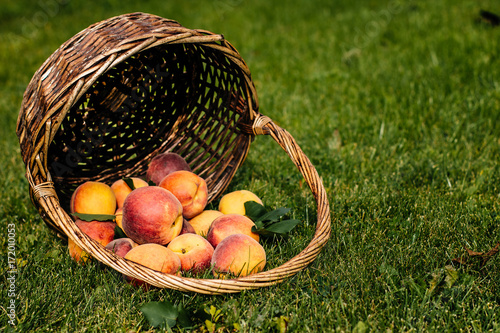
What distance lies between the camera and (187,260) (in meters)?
1.66

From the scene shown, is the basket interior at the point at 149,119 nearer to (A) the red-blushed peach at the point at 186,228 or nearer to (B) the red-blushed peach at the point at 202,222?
(B) the red-blushed peach at the point at 202,222

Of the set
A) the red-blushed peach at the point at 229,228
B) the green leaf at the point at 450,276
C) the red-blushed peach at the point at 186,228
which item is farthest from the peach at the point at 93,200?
the green leaf at the point at 450,276

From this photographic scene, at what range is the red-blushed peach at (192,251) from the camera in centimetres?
166

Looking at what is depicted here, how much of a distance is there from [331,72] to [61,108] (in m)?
2.80

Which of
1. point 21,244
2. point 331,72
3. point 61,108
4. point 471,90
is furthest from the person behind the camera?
point 331,72

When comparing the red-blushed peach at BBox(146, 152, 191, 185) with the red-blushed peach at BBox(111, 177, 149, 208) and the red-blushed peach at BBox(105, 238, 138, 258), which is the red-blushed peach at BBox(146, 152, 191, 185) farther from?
the red-blushed peach at BBox(105, 238, 138, 258)

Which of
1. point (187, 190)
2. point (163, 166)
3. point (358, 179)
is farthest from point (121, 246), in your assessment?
point (358, 179)

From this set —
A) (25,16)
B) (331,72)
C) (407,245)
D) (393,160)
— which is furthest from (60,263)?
(25,16)

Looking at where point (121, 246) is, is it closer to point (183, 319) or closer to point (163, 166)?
point (183, 319)

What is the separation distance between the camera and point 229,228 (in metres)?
1.78

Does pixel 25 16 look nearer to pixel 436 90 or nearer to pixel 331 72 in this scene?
pixel 331 72

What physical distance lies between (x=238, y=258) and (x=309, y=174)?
443 mm

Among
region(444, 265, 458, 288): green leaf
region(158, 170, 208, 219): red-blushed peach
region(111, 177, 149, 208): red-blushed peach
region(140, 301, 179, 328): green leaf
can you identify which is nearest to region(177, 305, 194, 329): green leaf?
region(140, 301, 179, 328): green leaf

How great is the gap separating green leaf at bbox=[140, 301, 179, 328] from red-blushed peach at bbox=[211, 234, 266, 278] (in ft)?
0.67
